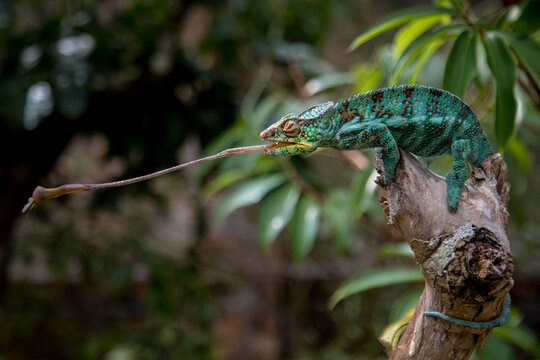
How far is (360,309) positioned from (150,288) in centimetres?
137

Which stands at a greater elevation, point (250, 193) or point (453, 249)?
point (453, 249)

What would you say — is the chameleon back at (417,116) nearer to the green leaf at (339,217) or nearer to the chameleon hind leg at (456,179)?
the chameleon hind leg at (456,179)

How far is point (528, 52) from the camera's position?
955mm

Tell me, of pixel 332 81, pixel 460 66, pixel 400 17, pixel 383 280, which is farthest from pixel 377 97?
pixel 332 81

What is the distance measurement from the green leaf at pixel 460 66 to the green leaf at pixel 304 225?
0.69 meters

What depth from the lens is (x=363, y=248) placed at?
3.74 m

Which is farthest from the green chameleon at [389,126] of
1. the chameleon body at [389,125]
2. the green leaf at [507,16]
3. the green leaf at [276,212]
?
the green leaf at [276,212]

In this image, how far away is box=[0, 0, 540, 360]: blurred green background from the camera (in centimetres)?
125

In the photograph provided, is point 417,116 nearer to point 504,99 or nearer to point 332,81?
point 504,99

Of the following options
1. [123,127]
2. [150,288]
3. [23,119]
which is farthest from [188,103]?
[150,288]

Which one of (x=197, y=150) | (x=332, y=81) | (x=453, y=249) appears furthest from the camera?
(x=197, y=150)

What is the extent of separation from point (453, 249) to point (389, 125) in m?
0.20

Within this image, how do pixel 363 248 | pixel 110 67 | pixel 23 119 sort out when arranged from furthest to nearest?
pixel 363 248, pixel 110 67, pixel 23 119

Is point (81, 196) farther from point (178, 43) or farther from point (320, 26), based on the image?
point (320, 26)
